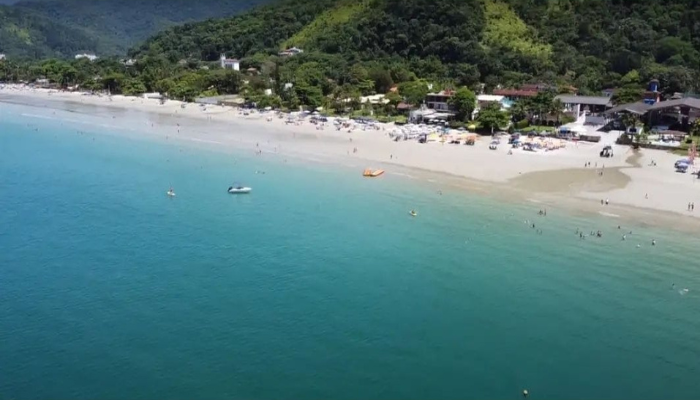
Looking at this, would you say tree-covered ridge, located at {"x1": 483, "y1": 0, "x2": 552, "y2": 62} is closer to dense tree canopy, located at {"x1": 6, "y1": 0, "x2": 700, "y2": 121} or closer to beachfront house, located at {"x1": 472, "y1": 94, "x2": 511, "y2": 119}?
dense tree canopy, located at {"x1": 6, "y1": 0, "x2": 700, "y2": 121}

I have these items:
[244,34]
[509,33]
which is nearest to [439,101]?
[509,33]

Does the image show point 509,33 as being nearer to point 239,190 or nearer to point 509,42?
point 509,42

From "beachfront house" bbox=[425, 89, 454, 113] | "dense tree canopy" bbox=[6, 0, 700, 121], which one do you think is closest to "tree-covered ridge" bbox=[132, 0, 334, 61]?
"dense tree canopy" bbox=[6, 0, 700, 121]

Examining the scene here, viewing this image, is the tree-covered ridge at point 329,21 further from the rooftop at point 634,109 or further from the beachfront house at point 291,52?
the rooftop at point 634,109

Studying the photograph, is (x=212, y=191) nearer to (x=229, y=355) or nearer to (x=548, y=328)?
(x=229, y=355)

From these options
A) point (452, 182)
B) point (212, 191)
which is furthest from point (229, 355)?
point (452, 182)

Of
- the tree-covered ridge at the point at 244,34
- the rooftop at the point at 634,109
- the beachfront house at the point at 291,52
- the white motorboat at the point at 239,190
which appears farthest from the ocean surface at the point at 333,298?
the tree-covered ridge at the point at 244,34
